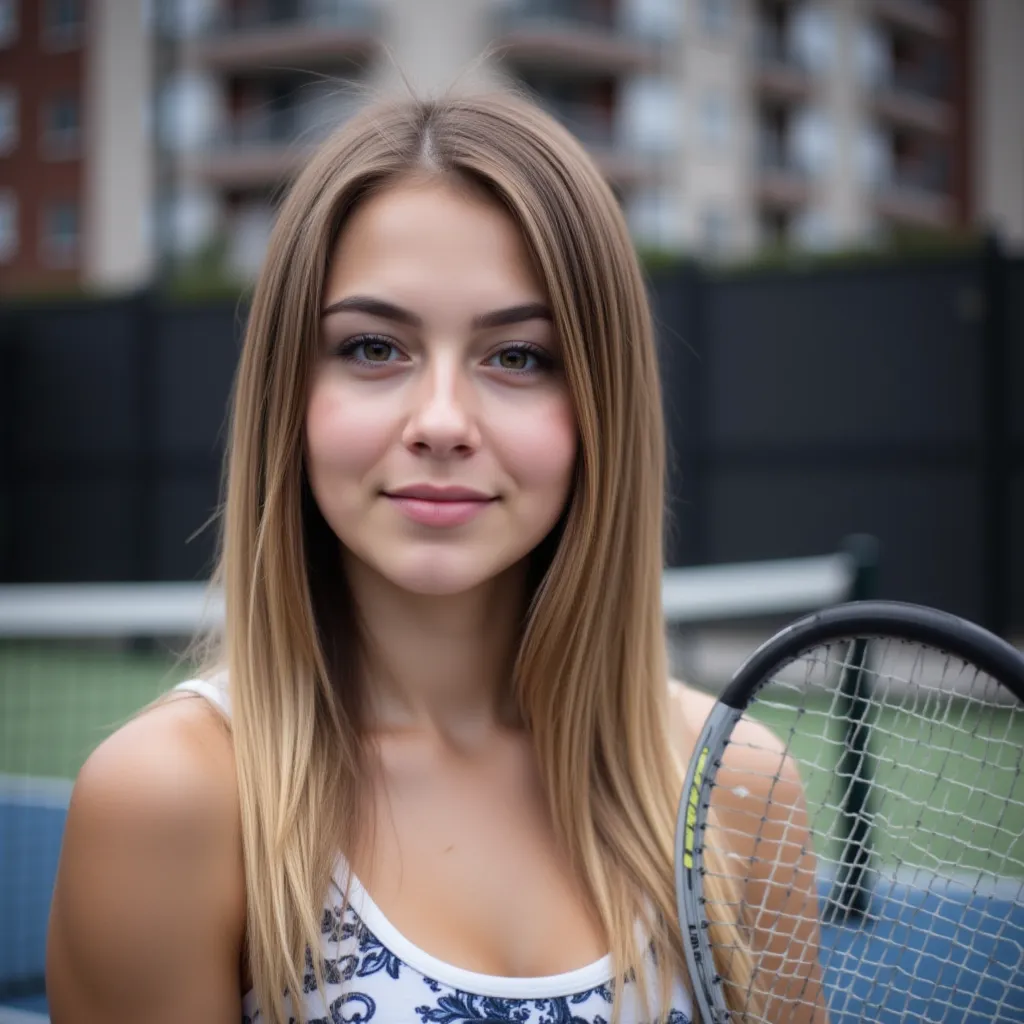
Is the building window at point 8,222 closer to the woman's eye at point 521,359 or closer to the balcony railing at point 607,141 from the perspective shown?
the balcony railing at point 607,141

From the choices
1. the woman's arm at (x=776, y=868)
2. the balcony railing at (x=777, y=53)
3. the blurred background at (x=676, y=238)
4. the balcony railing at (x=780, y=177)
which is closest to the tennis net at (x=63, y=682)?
the woman's arm at (x=776, y=868)

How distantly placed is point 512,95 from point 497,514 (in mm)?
537

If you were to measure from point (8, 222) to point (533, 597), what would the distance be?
3214 cm

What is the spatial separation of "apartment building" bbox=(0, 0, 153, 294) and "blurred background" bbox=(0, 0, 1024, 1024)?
93mm

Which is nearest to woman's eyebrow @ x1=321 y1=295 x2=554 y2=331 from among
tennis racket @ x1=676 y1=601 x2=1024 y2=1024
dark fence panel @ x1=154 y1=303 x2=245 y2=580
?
tennis racket @ x1=676 y1=601 x2=1024 y2=1024

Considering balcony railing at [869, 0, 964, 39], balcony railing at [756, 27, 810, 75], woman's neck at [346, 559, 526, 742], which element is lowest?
woman's neck at [346, 559, 526, 742]

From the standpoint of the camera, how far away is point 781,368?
8328 millimetres

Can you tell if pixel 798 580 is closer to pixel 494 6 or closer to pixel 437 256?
pixel 437 256

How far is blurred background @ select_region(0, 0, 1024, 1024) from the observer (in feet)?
14.3

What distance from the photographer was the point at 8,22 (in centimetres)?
3027

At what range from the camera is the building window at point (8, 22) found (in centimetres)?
2969

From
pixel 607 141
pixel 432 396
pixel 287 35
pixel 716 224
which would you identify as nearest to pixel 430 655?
pixel 432 396

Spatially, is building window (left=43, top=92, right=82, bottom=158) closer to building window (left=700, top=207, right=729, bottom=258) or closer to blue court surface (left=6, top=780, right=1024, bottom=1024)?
building window (left=700, top=207, right=729, bottom=258)

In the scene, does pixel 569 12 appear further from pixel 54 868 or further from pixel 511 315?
pixel 511 315
